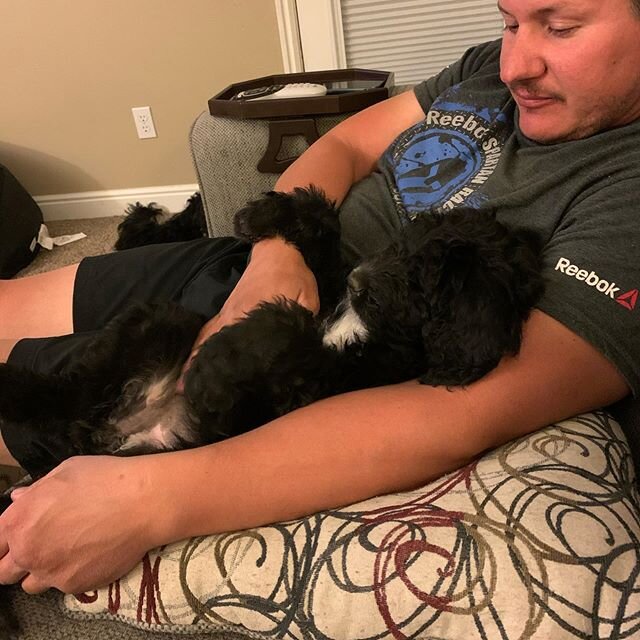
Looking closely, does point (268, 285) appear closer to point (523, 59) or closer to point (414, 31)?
point (523, 59)

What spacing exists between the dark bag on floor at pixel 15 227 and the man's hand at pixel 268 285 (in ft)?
5.97

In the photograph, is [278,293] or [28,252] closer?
[278,293]

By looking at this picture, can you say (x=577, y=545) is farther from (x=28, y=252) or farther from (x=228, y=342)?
(x=28, y=252)

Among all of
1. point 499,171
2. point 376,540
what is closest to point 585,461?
point 376,540

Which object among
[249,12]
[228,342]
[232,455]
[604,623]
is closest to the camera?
[604,623]

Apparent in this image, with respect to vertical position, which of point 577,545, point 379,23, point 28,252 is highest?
point 379,23

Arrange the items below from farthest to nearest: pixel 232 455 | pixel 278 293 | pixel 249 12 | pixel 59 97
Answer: pixel 59 97 < pixel 249 12 < pixel 278 293 < pixel 232 455

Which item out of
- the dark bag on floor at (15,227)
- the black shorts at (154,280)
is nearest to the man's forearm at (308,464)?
the black shorts at (154,280)

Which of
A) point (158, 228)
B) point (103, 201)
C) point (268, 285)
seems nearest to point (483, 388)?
point (268, 285)

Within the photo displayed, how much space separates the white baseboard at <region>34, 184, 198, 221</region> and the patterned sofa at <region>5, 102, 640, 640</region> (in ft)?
8.21

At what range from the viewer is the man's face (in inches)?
37.0

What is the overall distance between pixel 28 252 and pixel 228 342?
2.17m

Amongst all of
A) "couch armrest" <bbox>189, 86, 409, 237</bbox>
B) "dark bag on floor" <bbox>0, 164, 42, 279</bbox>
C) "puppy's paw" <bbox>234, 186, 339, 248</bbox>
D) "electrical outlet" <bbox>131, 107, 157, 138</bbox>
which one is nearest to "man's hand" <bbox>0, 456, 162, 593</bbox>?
"puppy's paw" <bbox>234, 186, 339, 248</bbox>

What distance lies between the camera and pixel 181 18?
263cm
